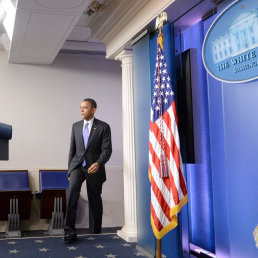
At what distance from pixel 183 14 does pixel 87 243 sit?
118 inches

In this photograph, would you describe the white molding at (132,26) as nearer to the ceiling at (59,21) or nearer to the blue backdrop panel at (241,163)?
the ceiling at (59,21)

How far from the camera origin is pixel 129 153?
17.8ft

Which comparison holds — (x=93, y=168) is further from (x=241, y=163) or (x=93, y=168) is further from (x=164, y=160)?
(x=241, y=163)

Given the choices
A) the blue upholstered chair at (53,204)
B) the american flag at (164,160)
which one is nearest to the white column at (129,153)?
the blue upholstered chair at (53,204)

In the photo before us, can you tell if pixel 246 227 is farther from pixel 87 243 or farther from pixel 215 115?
pixel 87 243

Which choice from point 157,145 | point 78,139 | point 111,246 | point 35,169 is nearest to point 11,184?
point 35,169

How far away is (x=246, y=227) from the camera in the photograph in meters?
3.16

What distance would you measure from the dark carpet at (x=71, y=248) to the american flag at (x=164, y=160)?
2.98 feet

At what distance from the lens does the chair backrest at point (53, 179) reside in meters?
6.77

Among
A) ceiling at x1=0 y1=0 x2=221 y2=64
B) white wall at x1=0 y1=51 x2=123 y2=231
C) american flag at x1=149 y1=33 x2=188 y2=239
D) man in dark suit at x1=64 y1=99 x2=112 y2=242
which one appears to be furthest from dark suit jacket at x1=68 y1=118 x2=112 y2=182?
white wall at x1=0 y1=51 x2=123 y2=231

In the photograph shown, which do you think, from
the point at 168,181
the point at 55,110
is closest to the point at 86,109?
the point at 168,181

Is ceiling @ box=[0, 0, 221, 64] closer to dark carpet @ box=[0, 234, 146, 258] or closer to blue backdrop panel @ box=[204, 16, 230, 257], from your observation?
blue backdrop panel @ box=[204, 16, 230, 257]

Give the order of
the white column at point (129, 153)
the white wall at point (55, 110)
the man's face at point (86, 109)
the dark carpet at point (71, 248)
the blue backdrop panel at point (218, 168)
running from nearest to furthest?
the blue backdrop panel at point (218, 168), the dark carpet at point (71, 248), the man's face at point (86, 109), the white column at point (129, 153), the white wall at point (55, 110)

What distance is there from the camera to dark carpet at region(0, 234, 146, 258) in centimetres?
451
